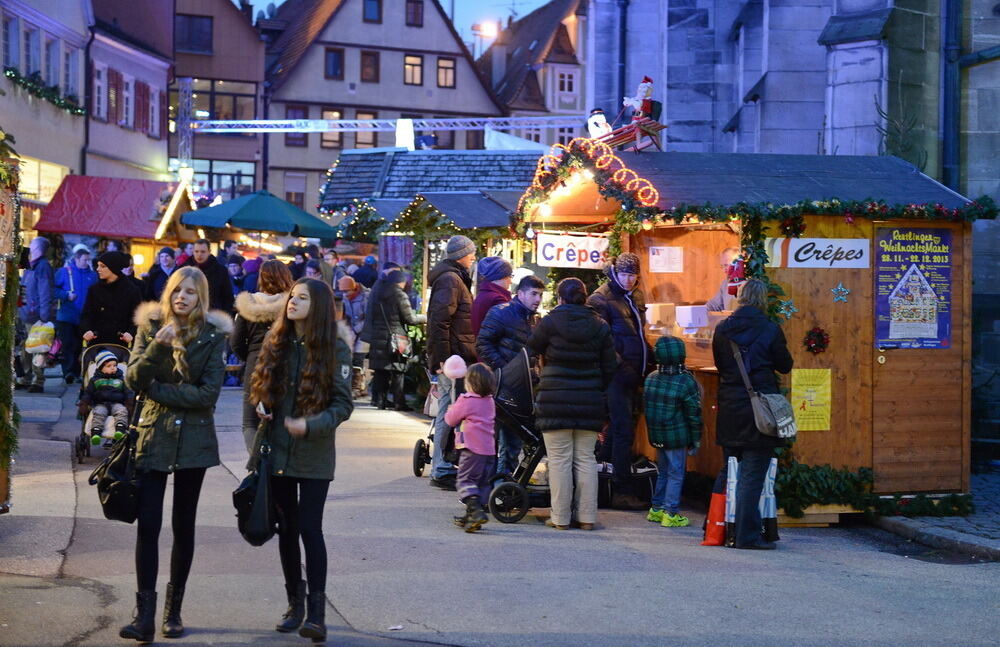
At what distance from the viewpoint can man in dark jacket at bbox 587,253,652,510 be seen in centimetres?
1142

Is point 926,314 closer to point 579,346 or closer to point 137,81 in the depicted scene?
point 579,346

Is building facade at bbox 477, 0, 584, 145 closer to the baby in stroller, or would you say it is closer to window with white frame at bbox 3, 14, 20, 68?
window with white frame at bbox 3, 14, 20, 68

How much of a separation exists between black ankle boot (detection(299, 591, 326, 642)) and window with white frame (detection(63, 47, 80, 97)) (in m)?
30.9

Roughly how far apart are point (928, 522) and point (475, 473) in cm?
354

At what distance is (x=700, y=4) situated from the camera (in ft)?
91.9

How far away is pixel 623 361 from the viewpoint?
451 inches

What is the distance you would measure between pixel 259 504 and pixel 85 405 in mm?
6007

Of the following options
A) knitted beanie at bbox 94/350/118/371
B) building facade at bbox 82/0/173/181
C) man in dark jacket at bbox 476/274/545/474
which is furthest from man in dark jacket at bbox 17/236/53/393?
building facade at bbox 82/0/173/181

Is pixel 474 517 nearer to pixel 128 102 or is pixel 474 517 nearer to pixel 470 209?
pixel 470 209

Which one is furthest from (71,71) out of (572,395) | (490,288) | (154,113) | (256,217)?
(572,395)

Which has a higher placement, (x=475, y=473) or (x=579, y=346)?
(x=579, y=346)

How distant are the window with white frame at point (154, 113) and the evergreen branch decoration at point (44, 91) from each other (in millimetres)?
8158

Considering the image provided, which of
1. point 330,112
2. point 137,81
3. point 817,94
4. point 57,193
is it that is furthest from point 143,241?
point 330,112

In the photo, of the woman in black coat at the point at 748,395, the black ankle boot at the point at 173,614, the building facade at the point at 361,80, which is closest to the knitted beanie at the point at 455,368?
the woman in black coat at the point at 748,395
